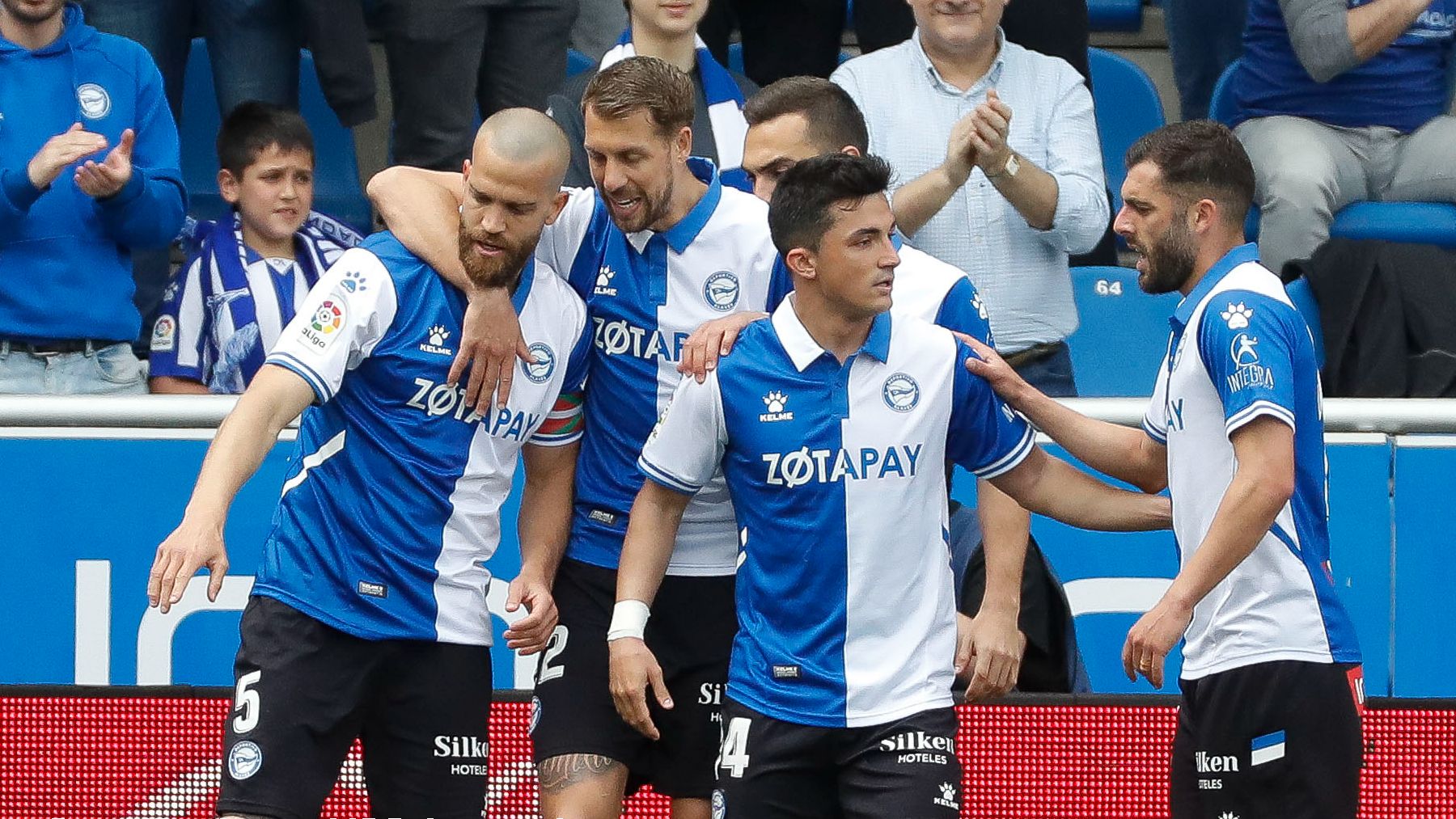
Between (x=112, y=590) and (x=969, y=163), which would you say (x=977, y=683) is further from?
(x=112, y=590)

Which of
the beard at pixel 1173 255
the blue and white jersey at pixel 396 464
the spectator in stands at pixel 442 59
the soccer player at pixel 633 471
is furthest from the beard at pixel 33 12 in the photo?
the beard at pixel 1173 255

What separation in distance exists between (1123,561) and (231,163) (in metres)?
3.09

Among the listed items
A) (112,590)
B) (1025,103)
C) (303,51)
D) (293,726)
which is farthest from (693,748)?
(303,51)

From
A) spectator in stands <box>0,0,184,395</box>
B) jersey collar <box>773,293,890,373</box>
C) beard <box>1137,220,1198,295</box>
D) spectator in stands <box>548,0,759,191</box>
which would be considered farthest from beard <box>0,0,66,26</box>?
beard <box>1137,220,1198,295</box>

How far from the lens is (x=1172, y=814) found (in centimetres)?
435

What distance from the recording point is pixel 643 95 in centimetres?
424

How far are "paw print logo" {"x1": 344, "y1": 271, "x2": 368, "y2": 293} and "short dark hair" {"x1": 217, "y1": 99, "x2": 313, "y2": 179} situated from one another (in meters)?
2.31

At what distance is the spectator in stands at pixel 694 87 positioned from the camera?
18.8 ft

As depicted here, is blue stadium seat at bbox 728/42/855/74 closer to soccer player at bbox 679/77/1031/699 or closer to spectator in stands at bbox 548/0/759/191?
spectator in stands at bbox 548/0/759/191

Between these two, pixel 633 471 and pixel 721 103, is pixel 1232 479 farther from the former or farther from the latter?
pixel 721 103

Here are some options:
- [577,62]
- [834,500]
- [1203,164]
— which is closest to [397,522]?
[834,500]

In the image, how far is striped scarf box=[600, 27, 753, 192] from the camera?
19.3 ft

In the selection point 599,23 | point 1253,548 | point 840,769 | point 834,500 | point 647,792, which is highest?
point 599,23

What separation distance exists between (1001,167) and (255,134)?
246 centimetres
